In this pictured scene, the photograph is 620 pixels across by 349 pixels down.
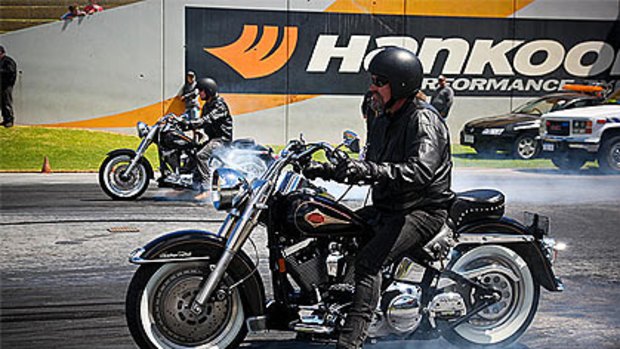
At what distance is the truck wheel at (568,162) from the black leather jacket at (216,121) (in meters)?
8.49

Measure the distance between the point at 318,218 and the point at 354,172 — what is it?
0.43 metres

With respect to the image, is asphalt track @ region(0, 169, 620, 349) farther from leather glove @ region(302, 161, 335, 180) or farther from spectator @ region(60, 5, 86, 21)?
spectator @ region(60, 5, 86, 21)

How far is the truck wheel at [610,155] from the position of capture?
61.2 feet

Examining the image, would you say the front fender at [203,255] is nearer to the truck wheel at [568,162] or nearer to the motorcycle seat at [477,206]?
the motorcycle seat at [477,206]

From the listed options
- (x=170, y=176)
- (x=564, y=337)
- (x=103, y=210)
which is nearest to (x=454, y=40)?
(x=170, y=176)

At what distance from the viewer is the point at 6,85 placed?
21266 mm

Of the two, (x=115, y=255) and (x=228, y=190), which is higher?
(x=228, y=190)

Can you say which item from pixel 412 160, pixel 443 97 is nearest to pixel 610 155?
pixel 443 97

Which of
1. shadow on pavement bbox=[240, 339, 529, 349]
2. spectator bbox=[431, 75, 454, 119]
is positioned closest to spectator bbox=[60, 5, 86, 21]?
spectator bbox=[431, 75, 454, 119]

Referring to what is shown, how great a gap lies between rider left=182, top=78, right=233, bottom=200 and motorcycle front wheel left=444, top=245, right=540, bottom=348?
7.99 m

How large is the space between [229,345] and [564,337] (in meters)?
2.47

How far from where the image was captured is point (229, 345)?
213 inches

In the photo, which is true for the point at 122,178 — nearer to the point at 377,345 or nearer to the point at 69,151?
the point at 69,151

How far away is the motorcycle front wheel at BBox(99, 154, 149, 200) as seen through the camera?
13.2 meters
